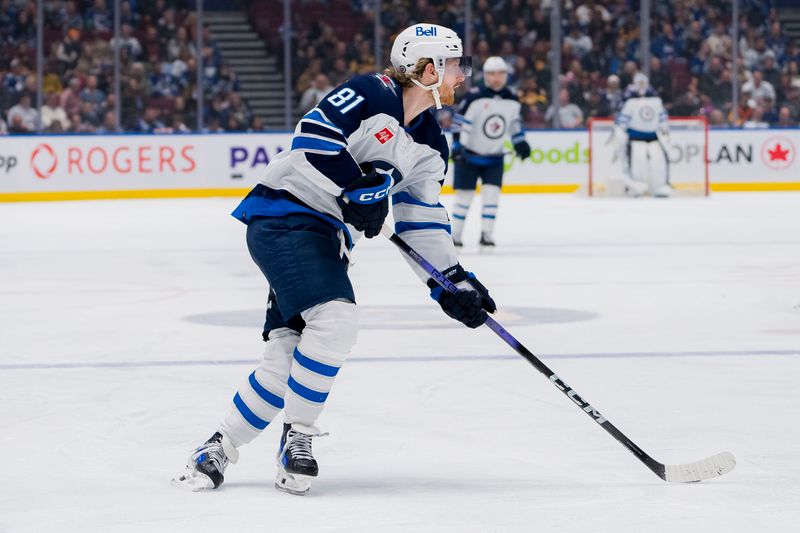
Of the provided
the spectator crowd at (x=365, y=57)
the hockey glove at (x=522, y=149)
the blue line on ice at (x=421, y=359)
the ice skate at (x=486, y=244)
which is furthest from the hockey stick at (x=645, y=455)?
the spectator crowd at (x=365, y=57)

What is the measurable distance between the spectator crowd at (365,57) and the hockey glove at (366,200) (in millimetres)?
13064

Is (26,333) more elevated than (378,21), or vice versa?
(378,21)

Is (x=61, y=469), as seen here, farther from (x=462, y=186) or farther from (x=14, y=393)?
(x=462, y=186)

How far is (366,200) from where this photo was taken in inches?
141

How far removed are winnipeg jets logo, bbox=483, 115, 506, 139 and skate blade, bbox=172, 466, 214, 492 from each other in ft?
25.3

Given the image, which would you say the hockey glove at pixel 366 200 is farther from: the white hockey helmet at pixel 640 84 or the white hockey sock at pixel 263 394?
the white hockey helmet at pixel 640 84

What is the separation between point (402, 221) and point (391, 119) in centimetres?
35

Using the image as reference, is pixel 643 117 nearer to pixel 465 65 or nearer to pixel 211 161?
pixel 211 161

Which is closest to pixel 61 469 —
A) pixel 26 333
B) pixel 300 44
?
pixel 26 333

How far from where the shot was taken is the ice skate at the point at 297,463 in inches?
139

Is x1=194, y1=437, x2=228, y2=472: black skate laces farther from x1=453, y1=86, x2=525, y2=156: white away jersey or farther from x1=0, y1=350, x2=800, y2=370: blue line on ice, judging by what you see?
x1=453, y1=86, x2=525, y2=156: white away jersey

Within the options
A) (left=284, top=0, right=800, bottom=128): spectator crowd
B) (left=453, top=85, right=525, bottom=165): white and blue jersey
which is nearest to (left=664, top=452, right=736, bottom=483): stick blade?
(left=453, top=85, right=525, bottom=165): white and blue jersey

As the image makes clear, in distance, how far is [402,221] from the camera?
3.89 metres

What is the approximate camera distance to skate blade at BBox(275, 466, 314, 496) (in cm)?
354
